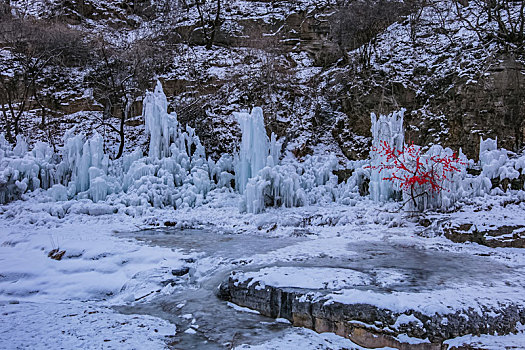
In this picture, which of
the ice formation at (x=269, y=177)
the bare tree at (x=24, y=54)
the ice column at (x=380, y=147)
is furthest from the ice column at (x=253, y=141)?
the bare tree at (x=24, y=54)

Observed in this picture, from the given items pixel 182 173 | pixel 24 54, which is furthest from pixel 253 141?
pixel 24 54

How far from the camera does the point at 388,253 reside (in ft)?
21.5

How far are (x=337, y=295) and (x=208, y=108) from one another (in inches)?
549

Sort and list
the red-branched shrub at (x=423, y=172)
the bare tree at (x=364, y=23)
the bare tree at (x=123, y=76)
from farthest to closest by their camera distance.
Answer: the bare tree at (x=123, y=76) < the bare tree at (x=364, y=23) < the red-branched shrub at (x=423, y=172)

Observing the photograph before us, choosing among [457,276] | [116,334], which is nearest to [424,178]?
[457,276]

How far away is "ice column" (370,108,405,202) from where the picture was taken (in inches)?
403

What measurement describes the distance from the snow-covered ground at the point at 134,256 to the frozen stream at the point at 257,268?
94 millimetres

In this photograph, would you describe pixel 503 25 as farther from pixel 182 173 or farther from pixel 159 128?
pixel 159 128

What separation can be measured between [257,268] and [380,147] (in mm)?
7002

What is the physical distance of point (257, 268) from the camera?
229 inches

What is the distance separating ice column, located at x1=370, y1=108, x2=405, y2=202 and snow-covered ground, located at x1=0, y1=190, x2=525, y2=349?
0.48 metres

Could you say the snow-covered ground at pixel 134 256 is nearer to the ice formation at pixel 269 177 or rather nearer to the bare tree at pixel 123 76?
the ice formation at pixel 269 177

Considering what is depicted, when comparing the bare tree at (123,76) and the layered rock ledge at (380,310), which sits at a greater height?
the bare tree at (123,76)

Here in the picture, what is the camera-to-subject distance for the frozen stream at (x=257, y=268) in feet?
13.8
